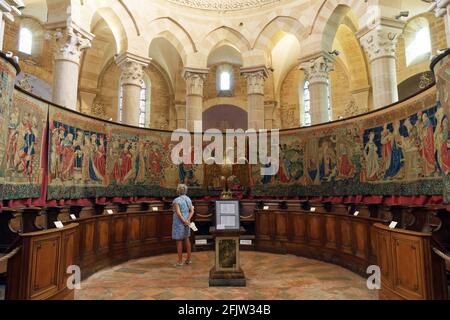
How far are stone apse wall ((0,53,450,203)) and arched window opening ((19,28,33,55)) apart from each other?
990cm

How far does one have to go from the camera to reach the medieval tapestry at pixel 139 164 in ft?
29.6

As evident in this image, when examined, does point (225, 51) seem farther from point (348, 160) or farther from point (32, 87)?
point (348, 160)

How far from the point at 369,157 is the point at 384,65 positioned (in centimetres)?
424

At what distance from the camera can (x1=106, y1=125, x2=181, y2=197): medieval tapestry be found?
9.03 m

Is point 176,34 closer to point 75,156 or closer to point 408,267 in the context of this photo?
point 75,156

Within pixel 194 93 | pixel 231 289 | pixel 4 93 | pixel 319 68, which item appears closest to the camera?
pixel 4 93

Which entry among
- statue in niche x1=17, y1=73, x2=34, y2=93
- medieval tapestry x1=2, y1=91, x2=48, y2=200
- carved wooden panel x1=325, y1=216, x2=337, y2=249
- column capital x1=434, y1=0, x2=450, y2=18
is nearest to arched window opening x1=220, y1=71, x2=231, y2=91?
statue in niche x1=17, y1=73, x2=34, y2=93

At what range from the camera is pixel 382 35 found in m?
10.2

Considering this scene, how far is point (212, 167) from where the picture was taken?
36.8ft

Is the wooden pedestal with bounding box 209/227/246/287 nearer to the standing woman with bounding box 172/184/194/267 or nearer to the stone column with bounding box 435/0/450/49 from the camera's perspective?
the standing woman with bounding box 172/184/194/267

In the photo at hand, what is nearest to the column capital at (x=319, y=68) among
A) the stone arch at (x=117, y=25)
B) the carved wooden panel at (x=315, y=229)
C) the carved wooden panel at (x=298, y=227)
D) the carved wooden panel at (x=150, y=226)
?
the carved wooden panel at (x=298, y=227)

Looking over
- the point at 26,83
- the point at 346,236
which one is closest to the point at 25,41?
the point at 26,83

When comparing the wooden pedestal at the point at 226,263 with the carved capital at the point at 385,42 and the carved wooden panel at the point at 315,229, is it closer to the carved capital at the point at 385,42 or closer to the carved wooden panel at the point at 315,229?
the carved wooden panel at the point at 315,229

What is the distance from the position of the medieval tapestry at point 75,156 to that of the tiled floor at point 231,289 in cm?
242
